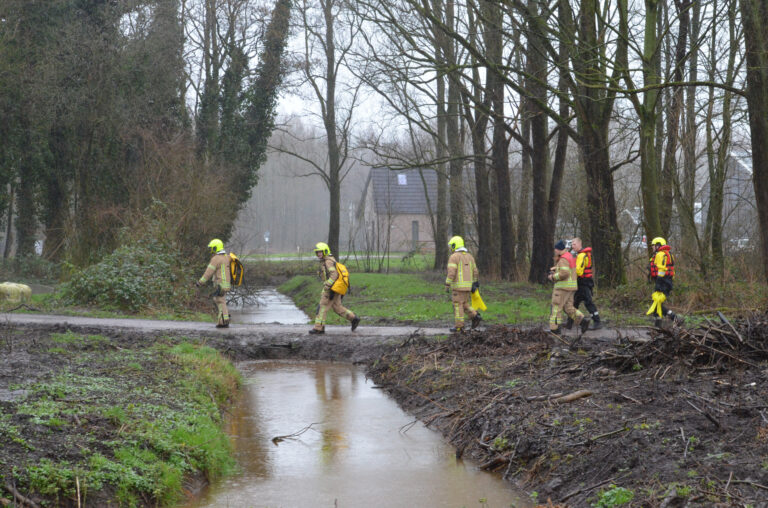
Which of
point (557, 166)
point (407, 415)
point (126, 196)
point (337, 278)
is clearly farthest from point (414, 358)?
point (126, 196)

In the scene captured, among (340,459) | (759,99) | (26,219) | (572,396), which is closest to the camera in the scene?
(340,459)

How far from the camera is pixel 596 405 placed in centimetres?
830

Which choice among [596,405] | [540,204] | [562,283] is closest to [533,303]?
[540,204]

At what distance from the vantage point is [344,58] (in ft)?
116

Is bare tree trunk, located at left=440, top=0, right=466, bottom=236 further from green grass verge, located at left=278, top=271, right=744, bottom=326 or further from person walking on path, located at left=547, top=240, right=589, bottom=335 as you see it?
person walking on path, located at left=547, top=240, right=589, bottom=335

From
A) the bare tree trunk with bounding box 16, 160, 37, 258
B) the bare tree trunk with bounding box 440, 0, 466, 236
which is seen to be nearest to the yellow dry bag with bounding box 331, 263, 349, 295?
the bare tree trunk with bounding box 440, 0, 466, 236

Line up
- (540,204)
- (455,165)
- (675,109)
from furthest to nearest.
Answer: (455,165), (540,204), (675,109)

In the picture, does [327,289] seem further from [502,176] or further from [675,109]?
[502,176]

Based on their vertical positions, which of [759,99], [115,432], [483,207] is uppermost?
[759,99]

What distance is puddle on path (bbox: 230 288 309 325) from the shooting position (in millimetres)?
22312

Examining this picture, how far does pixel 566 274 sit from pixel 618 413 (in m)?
6.78

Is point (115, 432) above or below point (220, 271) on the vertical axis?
below

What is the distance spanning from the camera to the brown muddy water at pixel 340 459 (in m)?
7.26

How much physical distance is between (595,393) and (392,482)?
8.17ft
